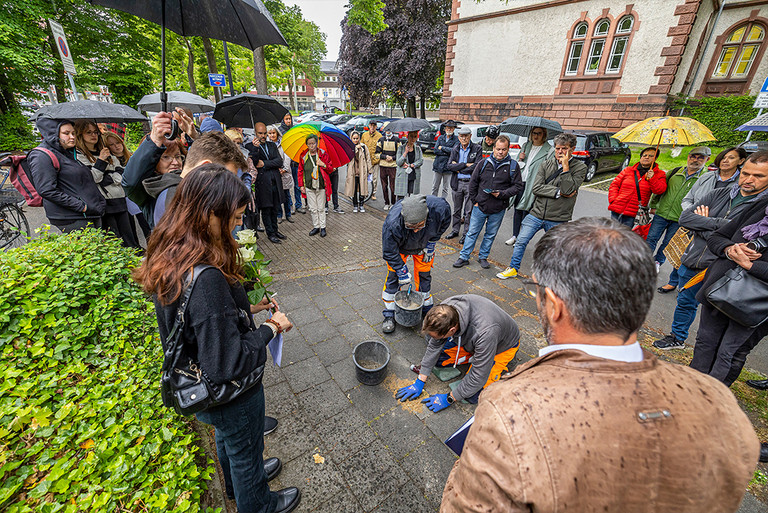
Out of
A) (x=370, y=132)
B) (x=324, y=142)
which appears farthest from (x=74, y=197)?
(x=370, y=132)

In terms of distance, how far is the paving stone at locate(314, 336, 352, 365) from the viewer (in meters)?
3.30

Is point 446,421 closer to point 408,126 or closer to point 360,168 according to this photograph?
point 360,168

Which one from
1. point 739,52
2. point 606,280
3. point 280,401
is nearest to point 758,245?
point 606,280

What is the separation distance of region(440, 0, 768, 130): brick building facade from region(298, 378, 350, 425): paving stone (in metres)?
18.0

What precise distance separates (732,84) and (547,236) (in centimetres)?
2220

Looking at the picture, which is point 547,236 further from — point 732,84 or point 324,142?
point 732,84

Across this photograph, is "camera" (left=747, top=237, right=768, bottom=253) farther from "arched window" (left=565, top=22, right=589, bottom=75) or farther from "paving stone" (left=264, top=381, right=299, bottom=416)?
"arched window" (left=565, top=22, right=589, bottom=75)

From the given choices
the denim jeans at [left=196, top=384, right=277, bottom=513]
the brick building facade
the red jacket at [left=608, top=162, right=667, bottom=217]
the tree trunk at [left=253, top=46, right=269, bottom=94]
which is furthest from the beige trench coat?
the brick building facade

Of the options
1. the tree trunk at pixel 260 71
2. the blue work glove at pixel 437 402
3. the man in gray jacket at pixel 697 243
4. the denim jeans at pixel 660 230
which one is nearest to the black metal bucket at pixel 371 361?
the blue work glove at pixel 437 402

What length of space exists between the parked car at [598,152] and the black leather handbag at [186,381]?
12479 millimetres

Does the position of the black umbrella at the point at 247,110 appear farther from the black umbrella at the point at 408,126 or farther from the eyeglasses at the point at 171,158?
the black umbrella at the point at 408,126

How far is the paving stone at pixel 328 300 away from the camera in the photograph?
424 cm

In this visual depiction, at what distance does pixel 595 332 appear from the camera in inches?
36.0

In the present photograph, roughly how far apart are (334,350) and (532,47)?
19530mm
